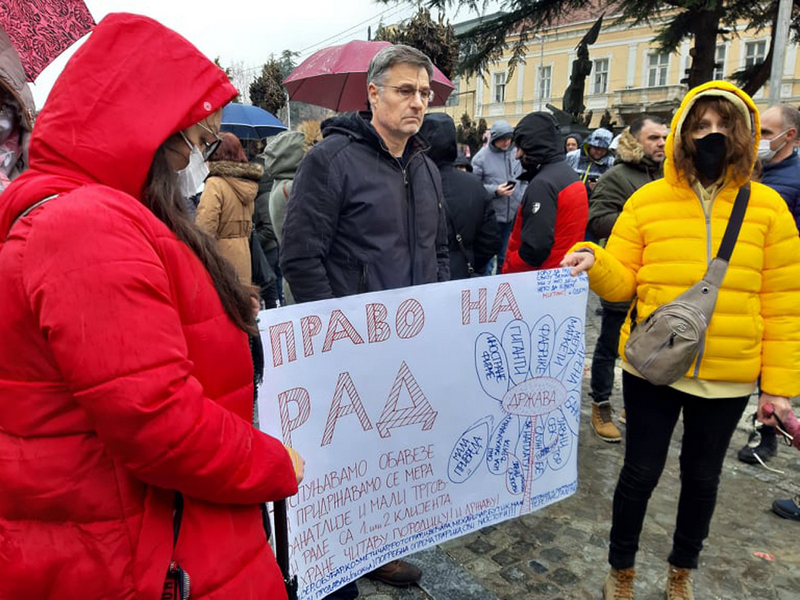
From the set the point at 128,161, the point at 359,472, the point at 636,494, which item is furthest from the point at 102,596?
the point at 636,494

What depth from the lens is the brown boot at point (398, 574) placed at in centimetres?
265

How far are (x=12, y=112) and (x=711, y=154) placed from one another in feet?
8.36

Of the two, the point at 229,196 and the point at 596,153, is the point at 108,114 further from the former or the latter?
the point at 596,153

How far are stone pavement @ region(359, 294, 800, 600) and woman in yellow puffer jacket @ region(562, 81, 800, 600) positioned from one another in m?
0.40

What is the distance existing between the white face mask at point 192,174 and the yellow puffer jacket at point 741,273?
5.78 ft

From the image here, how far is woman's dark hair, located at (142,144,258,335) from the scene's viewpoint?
115 centimetres

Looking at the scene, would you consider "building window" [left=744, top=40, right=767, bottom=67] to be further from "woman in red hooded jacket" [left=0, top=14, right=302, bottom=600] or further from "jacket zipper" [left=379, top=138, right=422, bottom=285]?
"woman in red hooded jacket" [left=0, top=14, right=302, bottom=600]

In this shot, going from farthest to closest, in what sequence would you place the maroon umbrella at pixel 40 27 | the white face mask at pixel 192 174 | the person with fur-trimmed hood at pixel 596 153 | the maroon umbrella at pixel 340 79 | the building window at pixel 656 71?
1. the building window at pixel 656 71
2. the person with fur-trimmed hood at pixel 596 153
3. the maroon umbrella at pixel 340 79
4. the maroon umbrella at pixel 40 27
5. the white face mask at pixel 192 174

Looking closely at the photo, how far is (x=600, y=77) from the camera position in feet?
146

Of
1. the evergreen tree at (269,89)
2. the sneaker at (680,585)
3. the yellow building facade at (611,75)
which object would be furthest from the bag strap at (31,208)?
the yellow building facade at (611,75)

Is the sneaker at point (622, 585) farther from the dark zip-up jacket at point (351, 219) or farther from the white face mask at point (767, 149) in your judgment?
the white face mask at point (767, 149)

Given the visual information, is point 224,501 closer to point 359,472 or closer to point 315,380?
point 315,380

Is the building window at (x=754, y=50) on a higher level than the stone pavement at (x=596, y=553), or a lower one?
higher

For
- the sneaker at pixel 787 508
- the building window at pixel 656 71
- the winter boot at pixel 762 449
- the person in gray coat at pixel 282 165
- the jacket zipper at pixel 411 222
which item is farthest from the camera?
the building window at pixel 656 71
